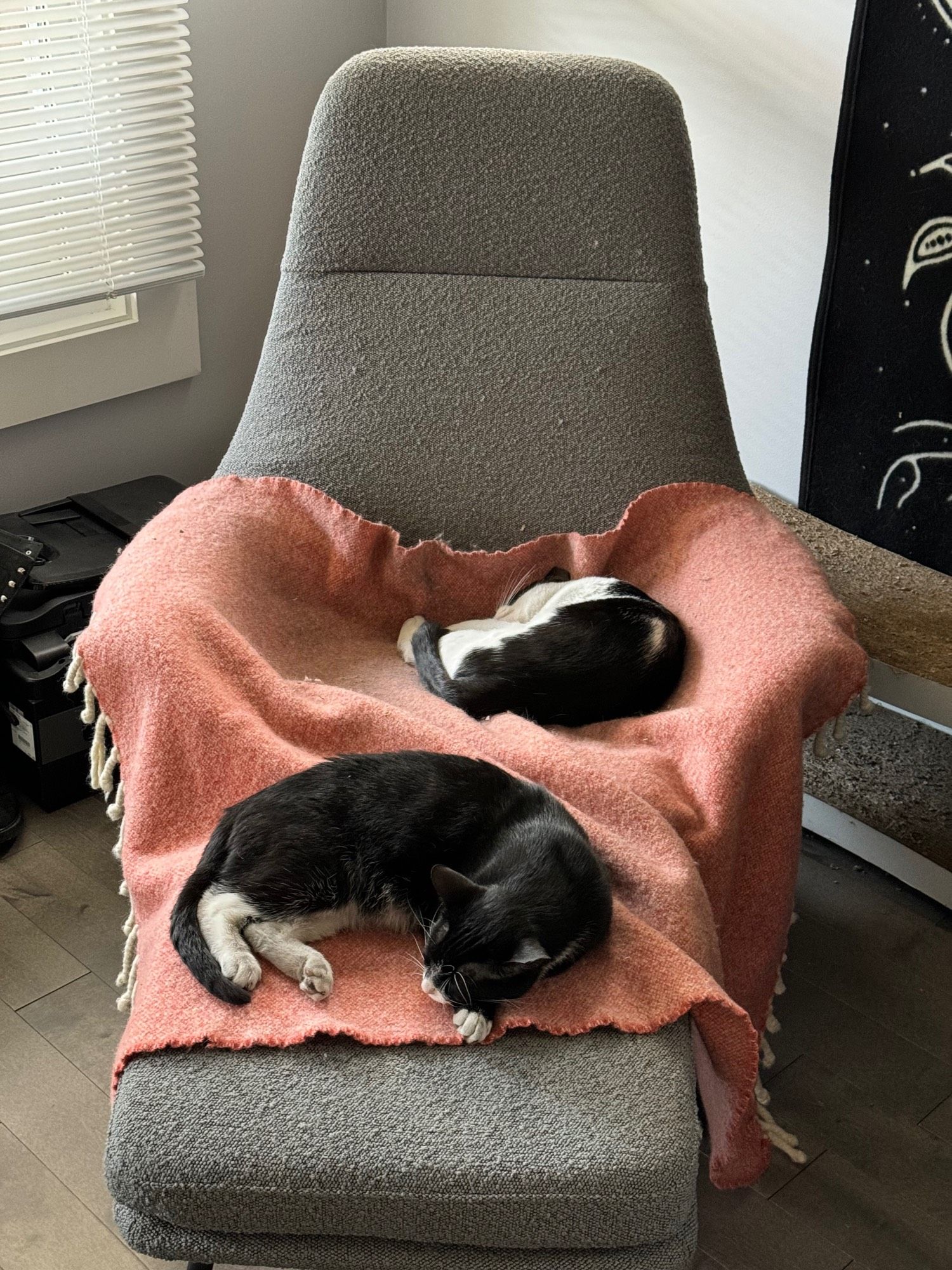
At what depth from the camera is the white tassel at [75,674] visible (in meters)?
1.35

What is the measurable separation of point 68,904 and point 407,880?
2.79 feet

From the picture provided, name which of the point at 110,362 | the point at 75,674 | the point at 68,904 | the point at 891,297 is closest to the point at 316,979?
the point at 75,674

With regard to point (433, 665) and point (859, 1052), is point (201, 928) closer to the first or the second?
point (433, 665)

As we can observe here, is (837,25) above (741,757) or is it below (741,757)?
above

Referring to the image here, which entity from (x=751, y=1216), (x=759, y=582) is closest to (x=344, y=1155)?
(x=751, y=1216)

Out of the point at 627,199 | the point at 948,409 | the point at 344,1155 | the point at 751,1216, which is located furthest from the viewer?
the point at 948,409

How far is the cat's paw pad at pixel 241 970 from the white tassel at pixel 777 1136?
60 centimetres

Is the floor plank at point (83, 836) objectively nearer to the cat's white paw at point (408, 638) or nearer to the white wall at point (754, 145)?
the cat's white paw at point (408, 638)

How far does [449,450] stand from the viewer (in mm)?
1732

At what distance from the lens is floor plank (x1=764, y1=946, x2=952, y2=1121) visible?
5.31 feet

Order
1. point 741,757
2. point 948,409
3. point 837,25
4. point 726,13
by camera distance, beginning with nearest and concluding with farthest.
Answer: point 741,757
point 948,409
point 837,25
point 726,13

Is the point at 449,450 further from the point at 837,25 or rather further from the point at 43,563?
the point at 837,25

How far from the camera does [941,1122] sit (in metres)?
1.58

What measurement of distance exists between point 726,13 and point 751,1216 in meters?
1.81
